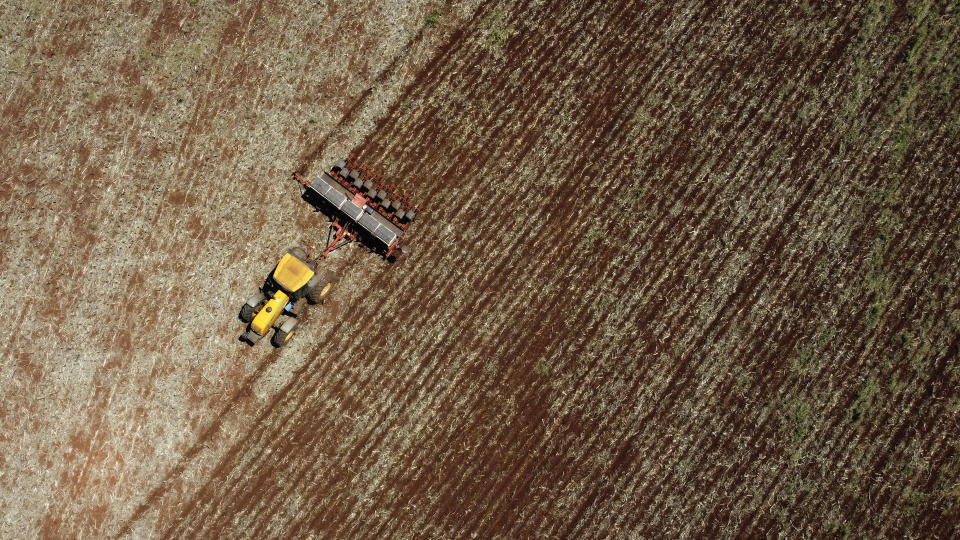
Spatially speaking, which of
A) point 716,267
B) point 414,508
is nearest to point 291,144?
point 414,508

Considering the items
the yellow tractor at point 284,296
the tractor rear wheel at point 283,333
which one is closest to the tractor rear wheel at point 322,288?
the yellow tractor at point 284,296

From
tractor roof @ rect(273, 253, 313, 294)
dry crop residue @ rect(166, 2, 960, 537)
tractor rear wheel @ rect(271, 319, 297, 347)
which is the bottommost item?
tractor rear wheel @ rect(271, 319, 297, 347)

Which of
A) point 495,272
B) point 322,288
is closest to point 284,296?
point 322,288

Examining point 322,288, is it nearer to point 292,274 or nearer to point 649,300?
point 292,274

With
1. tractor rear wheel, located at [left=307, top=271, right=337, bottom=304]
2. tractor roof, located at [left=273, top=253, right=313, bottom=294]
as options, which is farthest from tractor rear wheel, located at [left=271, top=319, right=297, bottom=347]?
tractor roof, located at [left=273, top=253, right=313, bottom=294]

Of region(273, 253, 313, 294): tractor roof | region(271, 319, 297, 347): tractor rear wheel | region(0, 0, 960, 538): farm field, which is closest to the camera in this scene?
region(273, 253, 313, 294): tractor roof

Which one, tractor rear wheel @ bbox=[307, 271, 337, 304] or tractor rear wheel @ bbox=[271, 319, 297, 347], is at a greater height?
tractor rear wheel @ bbox=[307, 271, 337, 304]

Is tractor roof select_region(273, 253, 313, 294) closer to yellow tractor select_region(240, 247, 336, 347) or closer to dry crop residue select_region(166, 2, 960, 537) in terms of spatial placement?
yellow tractor select_region(240, 247, 336, 347)
